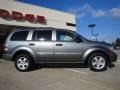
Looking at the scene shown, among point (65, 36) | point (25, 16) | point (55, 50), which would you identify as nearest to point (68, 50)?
point (55, 50)

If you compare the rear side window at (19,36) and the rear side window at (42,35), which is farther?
the rear side window at (19,36)

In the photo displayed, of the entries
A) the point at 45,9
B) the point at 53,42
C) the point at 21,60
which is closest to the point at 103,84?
the point at 53,42

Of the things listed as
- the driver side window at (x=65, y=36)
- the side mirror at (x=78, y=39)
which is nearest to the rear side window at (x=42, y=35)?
the driver side window at (x=65, y=36)

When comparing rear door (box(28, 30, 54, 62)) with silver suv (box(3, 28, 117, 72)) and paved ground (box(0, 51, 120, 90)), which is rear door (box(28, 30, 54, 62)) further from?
paved ground (box(0, 51, 120, 90))

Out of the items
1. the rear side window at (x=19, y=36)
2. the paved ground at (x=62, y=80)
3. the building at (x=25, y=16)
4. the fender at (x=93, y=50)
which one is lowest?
the paved ground at (x=62, y=80)

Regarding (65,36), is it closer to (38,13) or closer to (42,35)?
(42,35)

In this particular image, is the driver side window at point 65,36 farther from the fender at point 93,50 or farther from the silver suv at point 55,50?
the fender at point 93,50

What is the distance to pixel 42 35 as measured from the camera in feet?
31.1

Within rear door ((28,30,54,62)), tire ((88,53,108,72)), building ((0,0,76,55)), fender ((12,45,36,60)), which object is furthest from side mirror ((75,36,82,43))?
building ((0,0,76,55))

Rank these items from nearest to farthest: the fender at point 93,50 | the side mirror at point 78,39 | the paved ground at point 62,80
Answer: the paved ground at point 62,80 < the fender at point 93,50 < the side mirror at point 78,39

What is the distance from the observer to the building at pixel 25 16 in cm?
2111

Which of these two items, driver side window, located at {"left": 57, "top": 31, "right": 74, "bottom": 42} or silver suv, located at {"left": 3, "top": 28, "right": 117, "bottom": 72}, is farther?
A: driver side window, located at {"left": 57, "top": 31, "right": 74, "bottom": 42}

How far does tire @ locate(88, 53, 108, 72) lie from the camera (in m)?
9.05

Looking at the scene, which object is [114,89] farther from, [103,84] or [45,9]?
[45,9]
